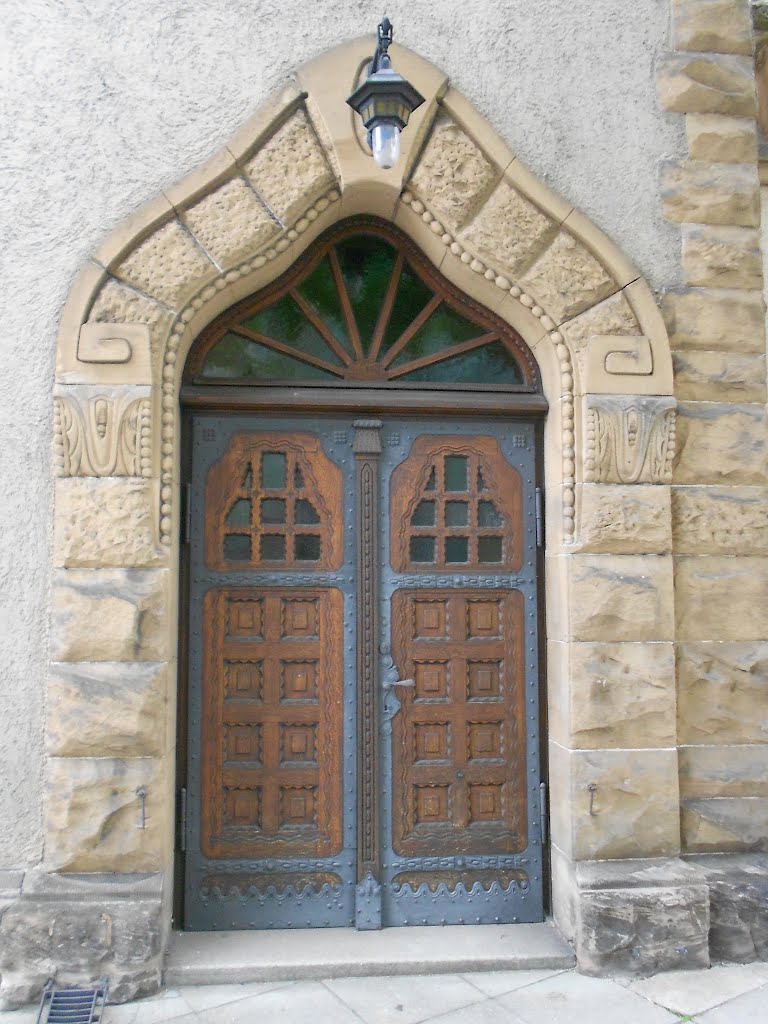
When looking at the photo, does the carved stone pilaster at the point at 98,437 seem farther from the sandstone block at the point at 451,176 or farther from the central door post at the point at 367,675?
the sandstone block at the point at 451,176

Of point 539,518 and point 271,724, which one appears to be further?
point 539,518

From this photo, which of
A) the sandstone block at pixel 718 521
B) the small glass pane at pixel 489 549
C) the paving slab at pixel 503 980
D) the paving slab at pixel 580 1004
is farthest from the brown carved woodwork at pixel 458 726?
the sandstone block at pixel 718 521

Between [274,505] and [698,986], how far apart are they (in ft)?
8.75

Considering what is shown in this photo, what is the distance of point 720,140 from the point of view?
155 inches

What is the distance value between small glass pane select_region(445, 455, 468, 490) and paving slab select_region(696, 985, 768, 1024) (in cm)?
234

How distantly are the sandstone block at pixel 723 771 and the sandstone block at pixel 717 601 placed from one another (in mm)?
496

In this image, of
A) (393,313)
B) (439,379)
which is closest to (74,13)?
(393,313)

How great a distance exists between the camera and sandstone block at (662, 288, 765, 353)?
12.6 feet

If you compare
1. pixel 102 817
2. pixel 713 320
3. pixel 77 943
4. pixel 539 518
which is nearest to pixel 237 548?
pixel 102 817

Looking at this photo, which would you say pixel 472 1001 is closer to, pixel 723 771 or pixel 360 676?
pixel 360 676

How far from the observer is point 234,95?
12.1 feet

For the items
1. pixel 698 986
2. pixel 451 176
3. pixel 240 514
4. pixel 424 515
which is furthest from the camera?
pixel 424 515

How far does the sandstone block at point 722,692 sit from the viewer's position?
3725mm

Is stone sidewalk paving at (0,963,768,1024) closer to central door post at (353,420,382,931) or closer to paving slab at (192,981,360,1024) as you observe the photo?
paving slab at (192,981,360,1024)
